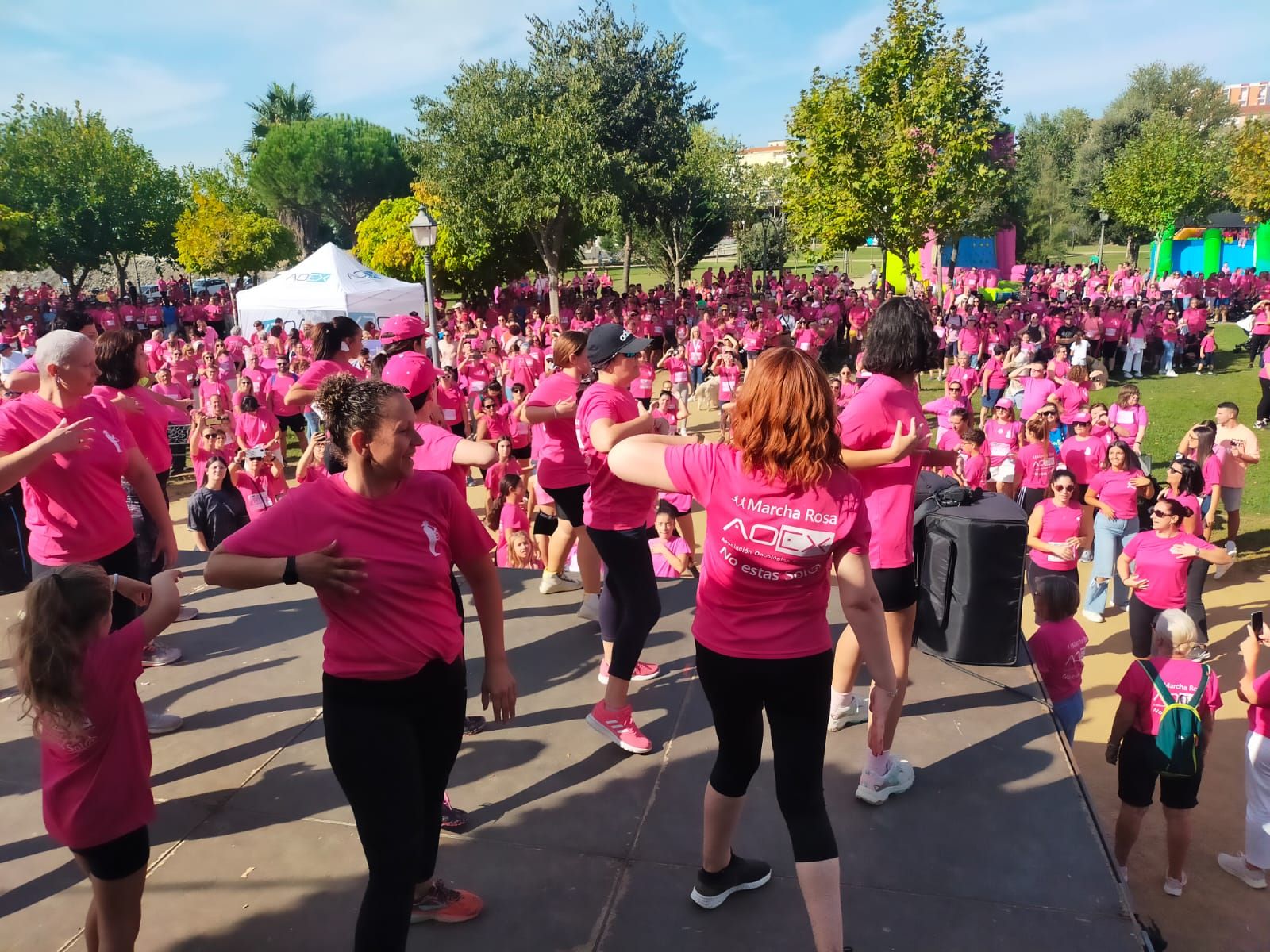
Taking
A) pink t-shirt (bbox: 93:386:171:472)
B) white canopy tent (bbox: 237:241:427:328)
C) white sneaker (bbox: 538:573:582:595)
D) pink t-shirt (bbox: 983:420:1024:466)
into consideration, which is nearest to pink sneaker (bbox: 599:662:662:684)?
white sneaker (bbox: 538:573:582:595)

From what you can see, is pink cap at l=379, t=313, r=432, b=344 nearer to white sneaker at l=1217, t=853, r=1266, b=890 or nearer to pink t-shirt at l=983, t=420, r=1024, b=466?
white sneaker at l=1217, t=853, r=1266, b=890

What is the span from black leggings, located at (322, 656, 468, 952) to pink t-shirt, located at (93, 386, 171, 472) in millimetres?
2463

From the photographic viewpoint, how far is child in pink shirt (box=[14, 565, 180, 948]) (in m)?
2.09

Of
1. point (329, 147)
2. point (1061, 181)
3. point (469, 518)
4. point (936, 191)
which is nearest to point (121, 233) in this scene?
point (329, 147)

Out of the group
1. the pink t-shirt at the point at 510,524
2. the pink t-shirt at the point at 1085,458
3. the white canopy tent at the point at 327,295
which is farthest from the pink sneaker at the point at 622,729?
the white canopy tent at the point at 327,295

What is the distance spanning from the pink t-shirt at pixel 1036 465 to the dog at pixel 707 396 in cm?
685

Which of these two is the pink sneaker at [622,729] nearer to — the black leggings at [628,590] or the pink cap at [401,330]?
the black leggings at [628,590]

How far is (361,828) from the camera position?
211 cm

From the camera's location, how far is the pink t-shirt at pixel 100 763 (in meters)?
2.14

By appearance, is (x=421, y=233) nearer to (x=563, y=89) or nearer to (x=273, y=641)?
(x=273, y=641)

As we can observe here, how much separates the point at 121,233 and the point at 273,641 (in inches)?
1420

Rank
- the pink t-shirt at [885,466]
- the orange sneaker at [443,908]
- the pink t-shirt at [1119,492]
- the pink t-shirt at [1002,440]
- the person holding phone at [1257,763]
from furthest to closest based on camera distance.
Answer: the pink t-shirt at [1002,440], the pink t-shirt at [1119,492], the person holding phone at [1257,763], the pink t-shirt at [885,466], the orange sneaker at [443,908]

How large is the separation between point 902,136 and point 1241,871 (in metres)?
14.7

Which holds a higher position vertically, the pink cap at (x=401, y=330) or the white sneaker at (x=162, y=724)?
the pink cap at (x=401, y=330)
